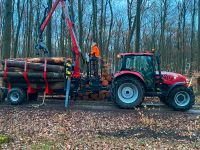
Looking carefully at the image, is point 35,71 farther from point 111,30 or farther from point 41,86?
point 111,30

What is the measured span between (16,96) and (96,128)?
516 cm

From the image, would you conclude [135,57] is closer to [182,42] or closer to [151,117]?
[151,117]

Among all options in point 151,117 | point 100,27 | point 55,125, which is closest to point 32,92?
point 55,125

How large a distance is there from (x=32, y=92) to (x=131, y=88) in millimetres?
4418

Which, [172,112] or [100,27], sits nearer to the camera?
[172,112]

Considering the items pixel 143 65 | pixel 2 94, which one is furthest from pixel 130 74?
pixel 2 94

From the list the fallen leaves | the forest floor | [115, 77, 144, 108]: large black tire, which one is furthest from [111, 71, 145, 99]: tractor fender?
the fallen leaves

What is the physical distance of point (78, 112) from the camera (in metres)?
12.0

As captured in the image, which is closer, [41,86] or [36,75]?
[36,75]

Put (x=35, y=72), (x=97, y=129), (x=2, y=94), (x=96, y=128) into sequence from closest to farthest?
(x=97, y=129) < (x=96, y=128) < (x=35, y=72) < (x=2, y=94)

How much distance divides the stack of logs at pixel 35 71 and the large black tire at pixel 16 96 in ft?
1.29

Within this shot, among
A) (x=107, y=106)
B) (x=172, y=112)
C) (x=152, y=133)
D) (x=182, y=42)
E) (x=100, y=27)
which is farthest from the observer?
(x=182, y=42)

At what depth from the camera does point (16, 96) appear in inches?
549

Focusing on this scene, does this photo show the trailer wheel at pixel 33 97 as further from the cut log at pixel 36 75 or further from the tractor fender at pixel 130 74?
the tractor fender at pixel 130 74
